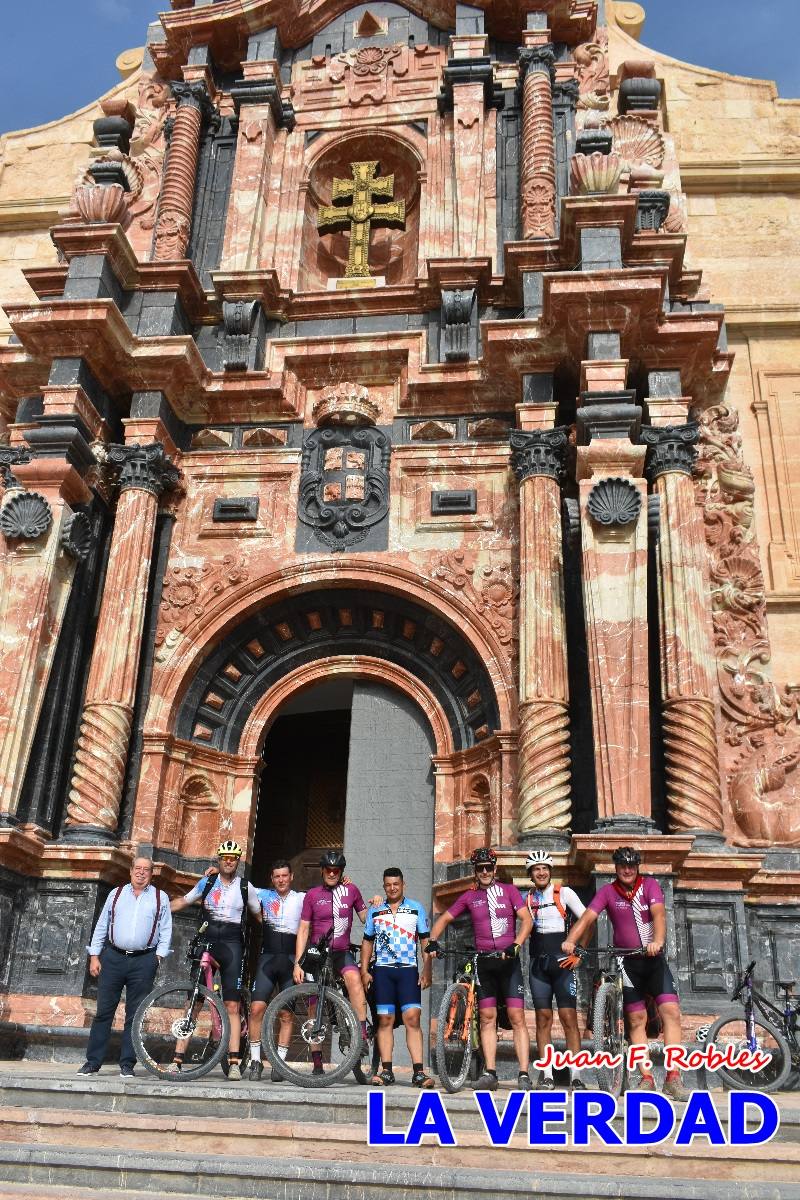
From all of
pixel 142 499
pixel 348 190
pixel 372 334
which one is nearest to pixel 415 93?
pixel 348 190

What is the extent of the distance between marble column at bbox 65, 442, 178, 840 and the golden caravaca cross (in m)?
4.74

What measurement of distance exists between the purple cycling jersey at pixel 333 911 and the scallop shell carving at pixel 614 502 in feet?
16.4

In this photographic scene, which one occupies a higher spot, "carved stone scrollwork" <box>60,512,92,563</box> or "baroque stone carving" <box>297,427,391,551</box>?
"baroque stone carving" <box>297,427,391,551</box>

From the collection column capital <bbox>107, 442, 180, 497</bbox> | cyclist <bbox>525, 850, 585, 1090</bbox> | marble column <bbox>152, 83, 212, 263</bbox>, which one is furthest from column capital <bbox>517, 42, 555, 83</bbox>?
cyclist <bbox>525, 850, 585, 1090</bbox>

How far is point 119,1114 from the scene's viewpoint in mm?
6684

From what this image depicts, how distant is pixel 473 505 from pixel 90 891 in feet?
19.8

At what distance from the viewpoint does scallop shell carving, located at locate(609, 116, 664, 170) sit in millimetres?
15383

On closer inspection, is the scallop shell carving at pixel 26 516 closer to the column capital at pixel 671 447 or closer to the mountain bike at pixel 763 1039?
the column capital at pixel 671 447

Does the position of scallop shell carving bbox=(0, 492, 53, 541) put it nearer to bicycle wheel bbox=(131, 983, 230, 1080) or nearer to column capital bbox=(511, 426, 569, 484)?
column capital bbox=(511, 426, 569, 484)

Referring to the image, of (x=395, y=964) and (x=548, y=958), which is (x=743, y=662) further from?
(x=395, y=964)

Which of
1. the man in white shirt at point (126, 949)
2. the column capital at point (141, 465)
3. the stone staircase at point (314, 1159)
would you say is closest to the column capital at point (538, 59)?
the column capital at point (141, 465)

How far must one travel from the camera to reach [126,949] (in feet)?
27.8

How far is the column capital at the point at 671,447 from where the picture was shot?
12.5 meters

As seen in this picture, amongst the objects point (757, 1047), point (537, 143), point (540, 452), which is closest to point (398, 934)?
point (757, 1047)
